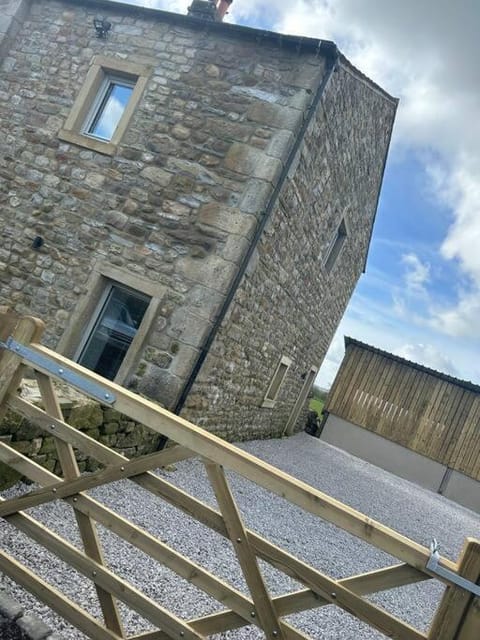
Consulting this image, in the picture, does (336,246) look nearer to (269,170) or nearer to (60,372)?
(269,170)

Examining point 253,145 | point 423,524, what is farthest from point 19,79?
point 423,524

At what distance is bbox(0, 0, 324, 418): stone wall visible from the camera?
599cm

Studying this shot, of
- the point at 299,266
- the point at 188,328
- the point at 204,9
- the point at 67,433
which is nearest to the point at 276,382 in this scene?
the point at 299,266

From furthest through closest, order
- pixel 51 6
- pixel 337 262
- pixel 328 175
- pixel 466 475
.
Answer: pixel 466 475 < pixel 337 262 < pixel 328 175 < pixel 51 6

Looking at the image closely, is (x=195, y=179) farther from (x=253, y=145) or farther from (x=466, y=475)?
(x=466, y=475)

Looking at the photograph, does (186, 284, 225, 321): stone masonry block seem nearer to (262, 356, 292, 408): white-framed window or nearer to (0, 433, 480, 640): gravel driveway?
(0, 433, 480, 640): gravel driveway

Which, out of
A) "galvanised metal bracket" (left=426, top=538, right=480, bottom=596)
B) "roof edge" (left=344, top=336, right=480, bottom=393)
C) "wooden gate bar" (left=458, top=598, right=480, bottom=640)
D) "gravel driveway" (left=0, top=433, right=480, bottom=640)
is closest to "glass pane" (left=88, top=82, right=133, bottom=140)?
"gravel driveway" (left=0, top=433, right=480, bottom=640)

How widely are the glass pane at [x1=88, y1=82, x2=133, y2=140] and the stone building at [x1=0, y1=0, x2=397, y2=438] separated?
27 mm

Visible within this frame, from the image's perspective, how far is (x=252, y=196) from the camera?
6.08 metres

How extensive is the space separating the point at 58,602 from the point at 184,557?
2.16 feet

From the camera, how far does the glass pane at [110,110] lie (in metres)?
6.99

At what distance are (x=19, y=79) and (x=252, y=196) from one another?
453 cm

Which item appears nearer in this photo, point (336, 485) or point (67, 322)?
point (67, 322)

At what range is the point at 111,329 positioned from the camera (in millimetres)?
6336
